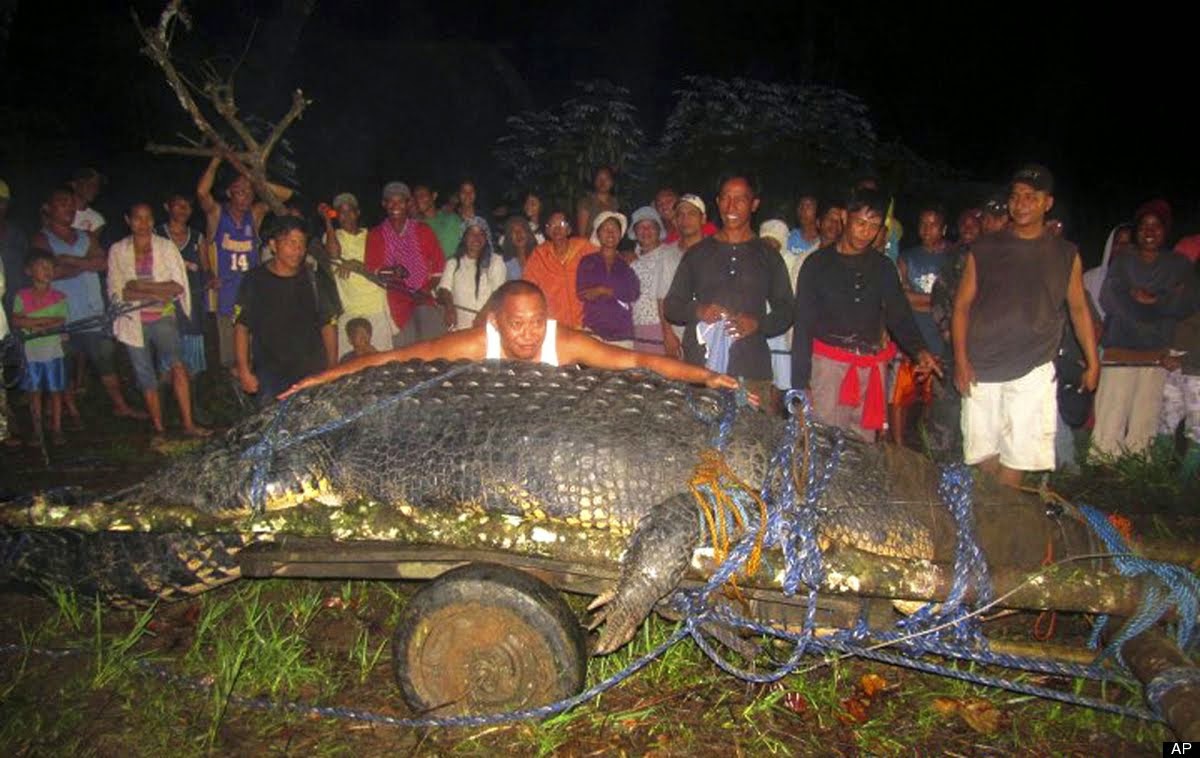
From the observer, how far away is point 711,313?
431 centimetres

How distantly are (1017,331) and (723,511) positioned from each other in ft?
8.06

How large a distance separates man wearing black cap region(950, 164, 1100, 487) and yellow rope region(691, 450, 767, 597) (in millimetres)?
2228

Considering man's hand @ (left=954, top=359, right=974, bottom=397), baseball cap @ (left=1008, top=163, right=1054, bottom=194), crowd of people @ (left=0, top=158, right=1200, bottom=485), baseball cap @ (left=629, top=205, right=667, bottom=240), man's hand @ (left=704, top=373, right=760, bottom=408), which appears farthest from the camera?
baseball cap @ (left=629, top=205, right=667, bottom=240)

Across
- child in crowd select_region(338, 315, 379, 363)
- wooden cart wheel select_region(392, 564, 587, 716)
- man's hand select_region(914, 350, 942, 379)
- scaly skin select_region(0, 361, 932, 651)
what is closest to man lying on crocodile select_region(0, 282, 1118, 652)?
scaly skin select_region(0, 361, 932, 651)

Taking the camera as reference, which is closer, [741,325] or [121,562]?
[121,562]

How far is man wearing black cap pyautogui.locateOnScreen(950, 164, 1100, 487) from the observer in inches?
156

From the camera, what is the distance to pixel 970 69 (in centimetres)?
1772

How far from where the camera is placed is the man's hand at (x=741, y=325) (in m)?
4.30

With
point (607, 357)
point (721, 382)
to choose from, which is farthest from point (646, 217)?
point (721, 382)

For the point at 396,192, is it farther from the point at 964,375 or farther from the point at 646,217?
the point at 964,375

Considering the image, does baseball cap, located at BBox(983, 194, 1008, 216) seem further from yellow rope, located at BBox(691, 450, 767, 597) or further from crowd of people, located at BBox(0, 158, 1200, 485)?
yellow rope, located at BBox(691, 450, 767, 597)

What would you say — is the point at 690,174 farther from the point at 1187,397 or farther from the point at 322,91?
the point at 1187,397

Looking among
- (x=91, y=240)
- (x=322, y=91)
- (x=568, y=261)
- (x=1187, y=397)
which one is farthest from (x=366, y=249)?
(x=322, y=91)

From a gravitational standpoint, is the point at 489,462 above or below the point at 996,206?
below
